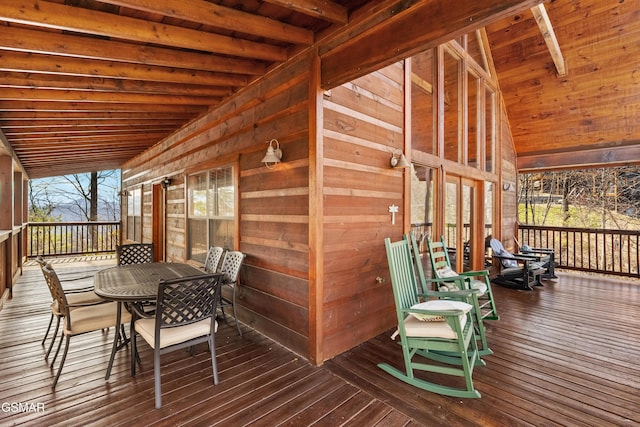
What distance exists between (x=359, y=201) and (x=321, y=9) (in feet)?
5.57

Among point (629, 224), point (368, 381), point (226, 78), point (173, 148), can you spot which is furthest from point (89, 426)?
point (629, 224)

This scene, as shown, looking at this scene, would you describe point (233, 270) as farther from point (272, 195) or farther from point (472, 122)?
point (472, 122)

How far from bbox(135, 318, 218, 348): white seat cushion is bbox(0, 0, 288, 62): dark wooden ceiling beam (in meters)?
2.24

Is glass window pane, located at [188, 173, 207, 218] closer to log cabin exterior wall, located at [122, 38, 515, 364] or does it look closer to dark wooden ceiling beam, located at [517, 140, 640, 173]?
log cabin exterior wall, located at [122, 38, 515, 364]

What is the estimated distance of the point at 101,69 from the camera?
282 cm

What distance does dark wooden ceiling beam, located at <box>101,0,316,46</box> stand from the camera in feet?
6.46

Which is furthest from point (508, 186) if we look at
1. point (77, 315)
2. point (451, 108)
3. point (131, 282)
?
point (77, 315)

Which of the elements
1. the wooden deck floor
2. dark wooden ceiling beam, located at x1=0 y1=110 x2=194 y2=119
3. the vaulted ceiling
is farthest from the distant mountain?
the wooden deck floor

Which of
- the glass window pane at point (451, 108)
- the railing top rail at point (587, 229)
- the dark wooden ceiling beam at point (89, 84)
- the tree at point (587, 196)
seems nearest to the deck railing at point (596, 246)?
the railing top rail at point (587, 229)

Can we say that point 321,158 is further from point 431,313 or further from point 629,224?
point 629,224

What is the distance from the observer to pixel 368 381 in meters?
2.37

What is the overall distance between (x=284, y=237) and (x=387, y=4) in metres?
2.16

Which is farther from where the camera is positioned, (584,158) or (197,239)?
(584,158)

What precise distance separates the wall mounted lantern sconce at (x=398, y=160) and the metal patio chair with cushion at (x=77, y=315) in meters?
3.06
